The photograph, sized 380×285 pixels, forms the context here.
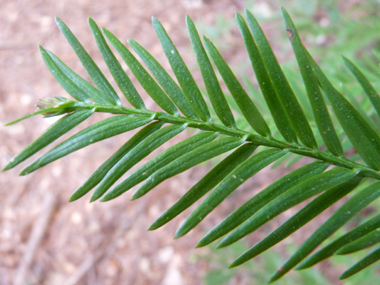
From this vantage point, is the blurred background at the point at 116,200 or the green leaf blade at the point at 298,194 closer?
the green leaf blade at the point at 298,194

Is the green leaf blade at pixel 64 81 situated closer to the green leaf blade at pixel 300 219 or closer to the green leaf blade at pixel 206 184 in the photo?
the green leaf blade at pixel 206 184

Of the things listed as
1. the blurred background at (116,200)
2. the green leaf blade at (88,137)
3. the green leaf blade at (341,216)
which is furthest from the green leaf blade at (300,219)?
the blurred background at (116,200)

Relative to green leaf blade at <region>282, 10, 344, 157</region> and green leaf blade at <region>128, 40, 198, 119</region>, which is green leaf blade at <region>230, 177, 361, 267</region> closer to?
green leaf blade at <region>282, 10, 344, 157</region>

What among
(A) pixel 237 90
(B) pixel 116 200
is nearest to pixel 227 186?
(A) pixel 237 90

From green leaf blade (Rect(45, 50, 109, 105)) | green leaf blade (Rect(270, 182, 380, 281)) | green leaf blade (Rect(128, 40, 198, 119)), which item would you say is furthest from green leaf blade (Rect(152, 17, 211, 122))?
green leaf blade (Rect(270, 182, 380, 281))

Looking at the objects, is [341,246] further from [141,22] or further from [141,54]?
[141,22]
